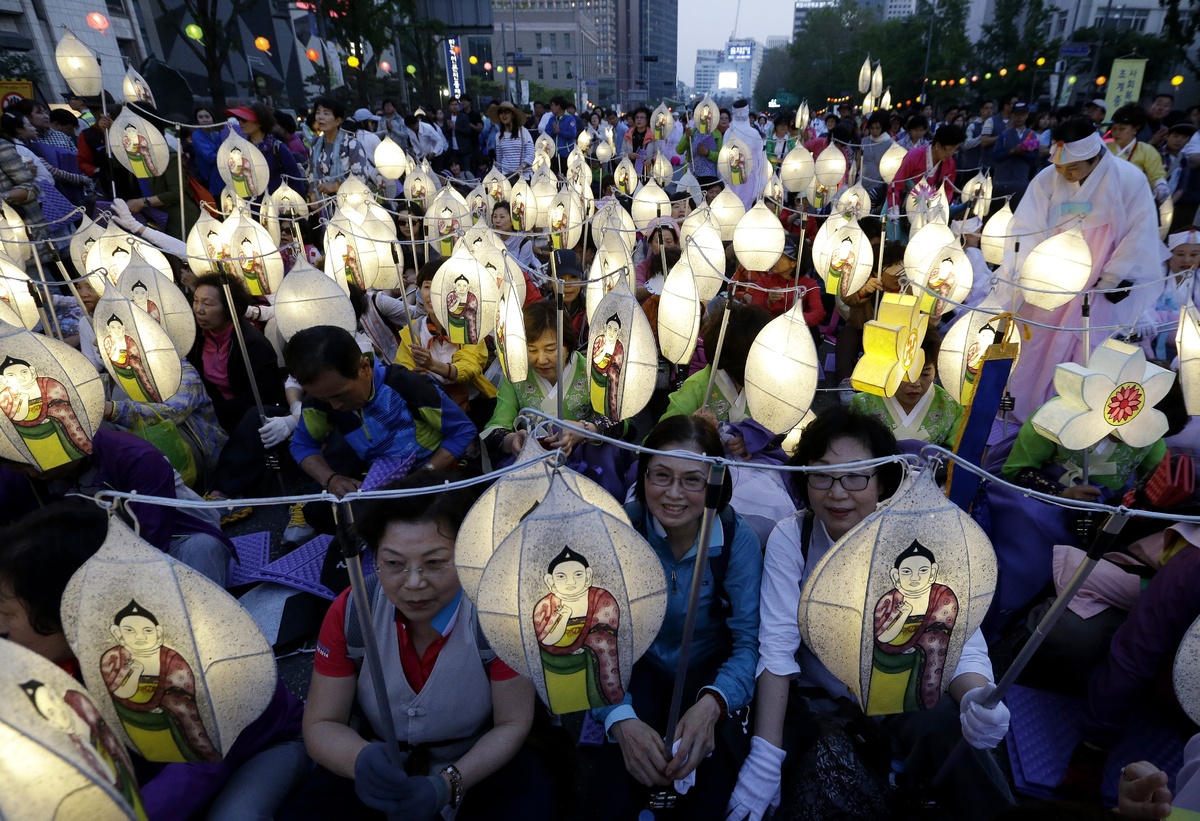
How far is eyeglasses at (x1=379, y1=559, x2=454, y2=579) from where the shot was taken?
179 centimetres

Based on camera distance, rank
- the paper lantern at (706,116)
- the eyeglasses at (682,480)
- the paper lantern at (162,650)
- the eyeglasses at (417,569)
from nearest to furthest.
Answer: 1. the paper lantern at (162,650)
2. the eyeglasses at (417,569)
3. the eyeglasses at (682,480)
4. the paper lantern at (706,116)

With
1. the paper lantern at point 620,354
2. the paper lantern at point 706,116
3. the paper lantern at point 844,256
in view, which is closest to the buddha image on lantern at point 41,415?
Result: the paper lantern at point 620,354

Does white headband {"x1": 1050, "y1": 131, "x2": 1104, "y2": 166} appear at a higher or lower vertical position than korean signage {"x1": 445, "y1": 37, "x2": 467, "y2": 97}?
lower

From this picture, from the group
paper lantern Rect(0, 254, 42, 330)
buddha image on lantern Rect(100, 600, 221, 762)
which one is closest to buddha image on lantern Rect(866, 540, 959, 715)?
buddha image on lantern Rect(100, 600, 221, 762)

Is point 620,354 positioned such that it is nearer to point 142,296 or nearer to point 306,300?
point 306,300

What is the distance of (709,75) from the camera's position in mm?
183625

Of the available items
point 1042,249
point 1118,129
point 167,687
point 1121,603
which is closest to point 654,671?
point 167,687

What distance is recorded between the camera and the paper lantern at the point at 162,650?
122 cm

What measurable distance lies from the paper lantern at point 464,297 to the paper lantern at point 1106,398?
2631 millimetres

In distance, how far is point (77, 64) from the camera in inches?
225

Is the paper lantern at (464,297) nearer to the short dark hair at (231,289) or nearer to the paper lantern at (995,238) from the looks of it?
the short dark hair at (231,289)

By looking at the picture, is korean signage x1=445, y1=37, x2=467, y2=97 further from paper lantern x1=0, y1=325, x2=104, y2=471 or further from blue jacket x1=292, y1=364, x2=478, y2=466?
paper lantern x1=0, y1=325, x2=104, y2=471

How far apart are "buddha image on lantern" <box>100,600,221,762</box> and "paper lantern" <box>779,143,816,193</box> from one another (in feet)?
24.2

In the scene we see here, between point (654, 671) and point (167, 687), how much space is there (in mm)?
1470
